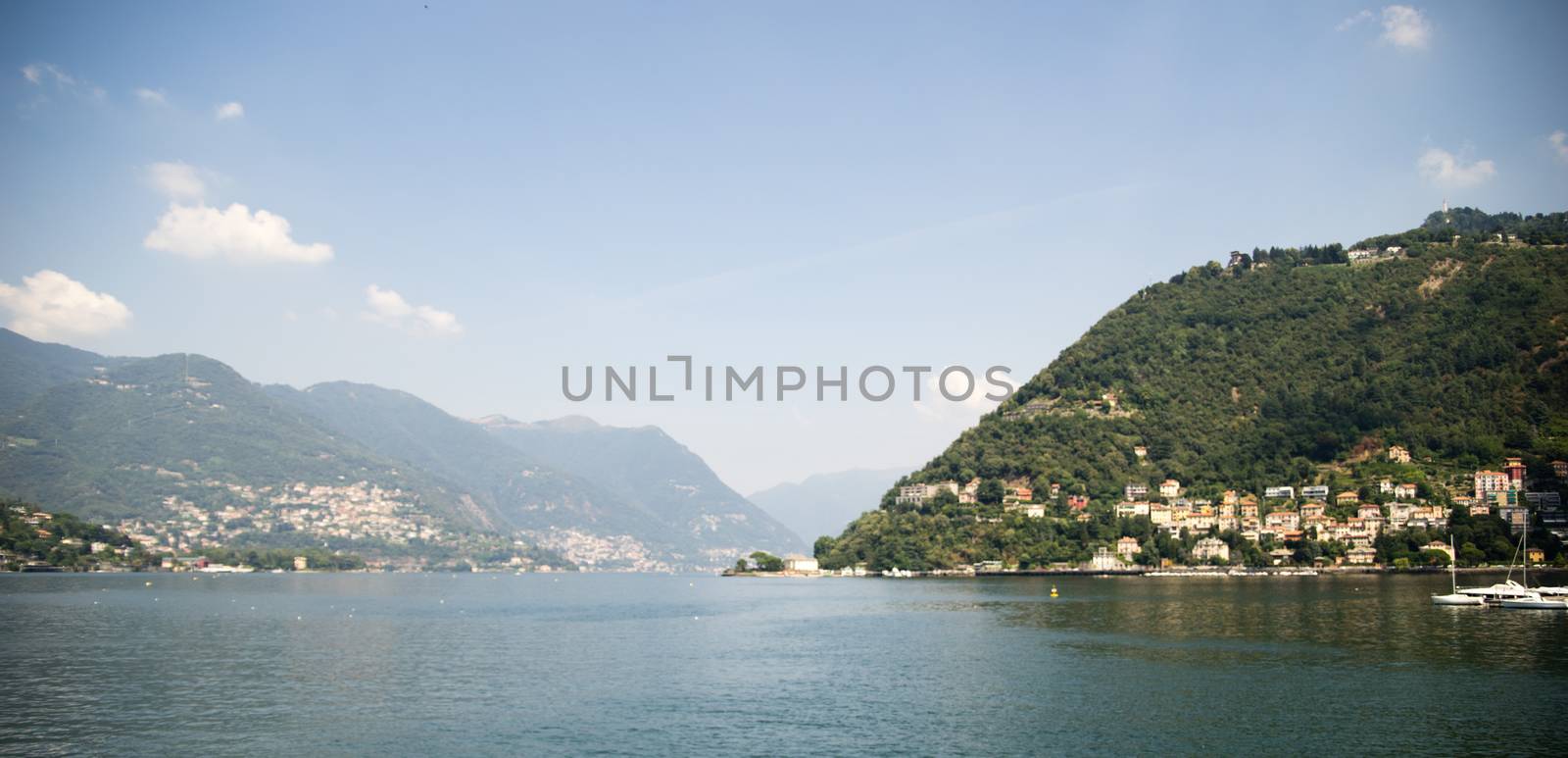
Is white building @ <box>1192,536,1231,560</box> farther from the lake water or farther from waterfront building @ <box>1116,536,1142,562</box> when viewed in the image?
the lake water

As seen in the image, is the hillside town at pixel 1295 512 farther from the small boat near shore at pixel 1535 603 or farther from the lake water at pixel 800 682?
the lake water at pixel 800 682

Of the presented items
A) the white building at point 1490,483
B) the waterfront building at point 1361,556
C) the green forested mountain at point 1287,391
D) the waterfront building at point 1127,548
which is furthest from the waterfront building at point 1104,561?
the white building at point 1490,483

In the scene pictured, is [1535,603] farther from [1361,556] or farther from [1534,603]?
[1361,556]

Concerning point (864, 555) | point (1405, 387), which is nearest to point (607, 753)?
point (864, 555)

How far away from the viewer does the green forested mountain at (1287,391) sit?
144 meters

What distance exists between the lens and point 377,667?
4653 cm

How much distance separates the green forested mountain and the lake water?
74.7 m

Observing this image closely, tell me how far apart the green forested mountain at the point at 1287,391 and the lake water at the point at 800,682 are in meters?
74.7

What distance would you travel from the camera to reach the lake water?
31016 mm

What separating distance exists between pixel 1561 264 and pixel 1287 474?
185ft

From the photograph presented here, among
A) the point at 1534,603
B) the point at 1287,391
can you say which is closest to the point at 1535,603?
the point at 1534,603

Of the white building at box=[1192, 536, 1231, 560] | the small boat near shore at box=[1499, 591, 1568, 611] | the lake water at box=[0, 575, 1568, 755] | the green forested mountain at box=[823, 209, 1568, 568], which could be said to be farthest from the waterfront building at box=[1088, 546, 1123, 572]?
the small boat near shore at box=[1499, 591, 1568, 611]

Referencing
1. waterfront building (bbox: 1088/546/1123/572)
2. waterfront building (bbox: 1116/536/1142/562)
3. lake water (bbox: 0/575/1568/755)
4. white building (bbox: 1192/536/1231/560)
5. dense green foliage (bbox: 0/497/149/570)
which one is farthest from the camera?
dense green foliage (bbox: 0/497/149/570)

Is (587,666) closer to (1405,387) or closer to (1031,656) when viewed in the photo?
(1031,656)
